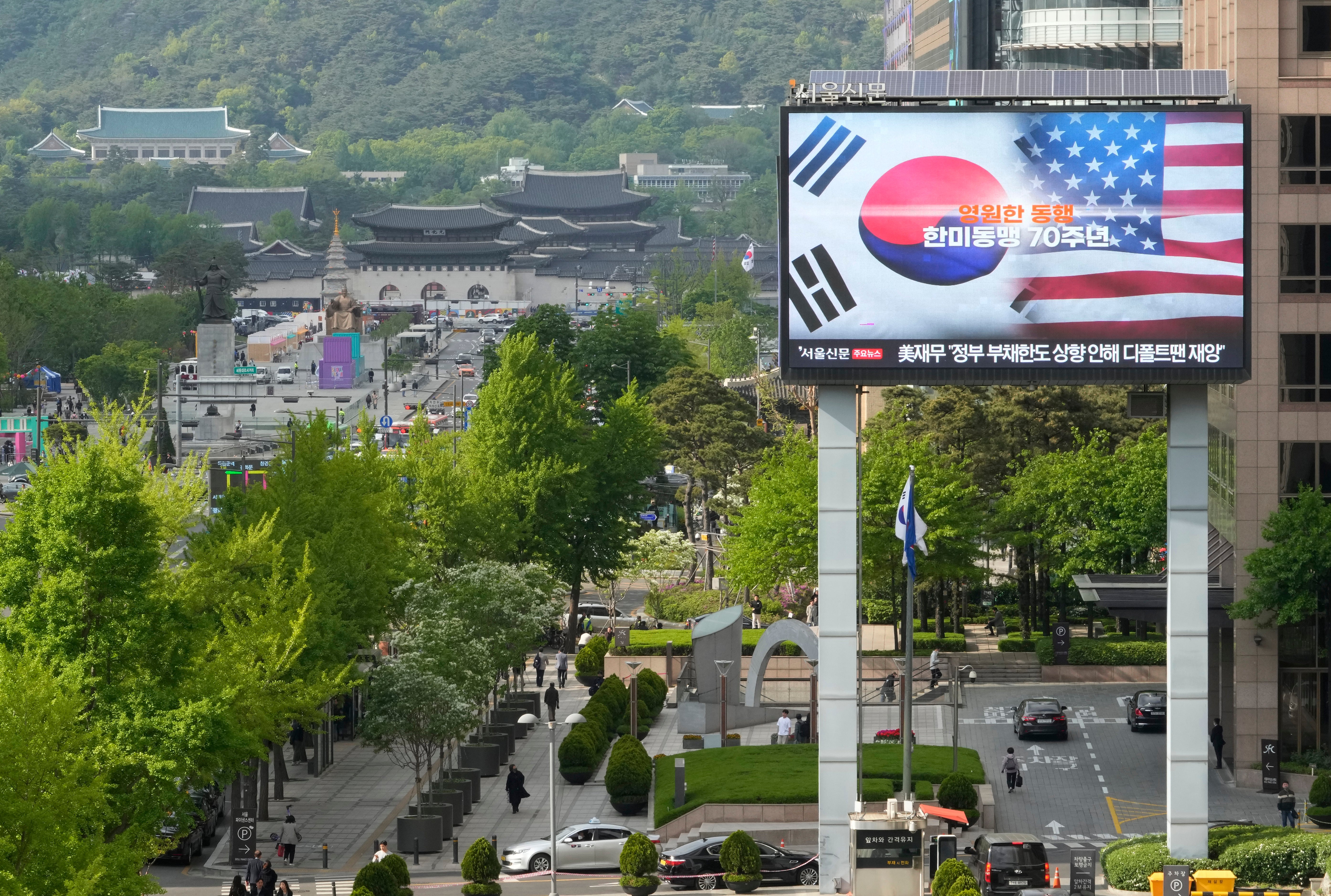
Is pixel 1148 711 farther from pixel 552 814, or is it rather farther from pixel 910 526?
pixel 552 814

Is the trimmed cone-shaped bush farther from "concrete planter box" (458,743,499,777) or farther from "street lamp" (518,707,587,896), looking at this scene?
"concrete planter box" (458,743,499,777)

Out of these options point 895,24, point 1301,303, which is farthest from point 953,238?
point 895,24

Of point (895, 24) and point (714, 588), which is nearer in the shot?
point (714, 588)

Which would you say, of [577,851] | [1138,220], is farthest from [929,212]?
[577,851]

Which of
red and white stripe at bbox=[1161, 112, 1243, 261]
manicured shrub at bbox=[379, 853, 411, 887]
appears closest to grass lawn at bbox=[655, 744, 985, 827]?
manicured shrub at bbox=[379, 853, 411, 887]

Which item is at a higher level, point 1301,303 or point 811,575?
point 1301,303

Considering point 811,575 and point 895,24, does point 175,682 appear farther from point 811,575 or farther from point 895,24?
point 895,24

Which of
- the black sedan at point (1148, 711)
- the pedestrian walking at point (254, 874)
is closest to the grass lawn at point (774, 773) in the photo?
the black sedan at point (1148, 711)
